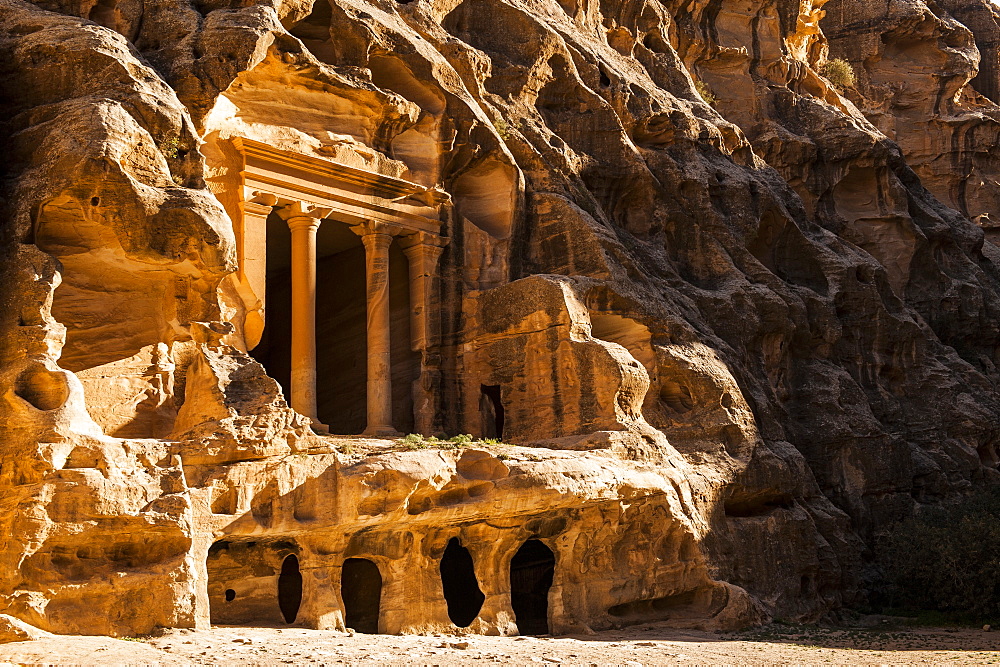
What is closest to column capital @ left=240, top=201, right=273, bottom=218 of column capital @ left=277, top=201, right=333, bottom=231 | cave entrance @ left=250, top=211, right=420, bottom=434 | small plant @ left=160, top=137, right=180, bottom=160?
column capital @ left=277, top=201, right=333, bottom=231

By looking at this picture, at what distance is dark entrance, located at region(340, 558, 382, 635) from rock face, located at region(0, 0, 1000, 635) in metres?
0.07

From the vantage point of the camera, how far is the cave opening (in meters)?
21.3

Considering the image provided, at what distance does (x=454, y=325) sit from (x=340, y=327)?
3.04 meters

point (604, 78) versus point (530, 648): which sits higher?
point (604, 78)

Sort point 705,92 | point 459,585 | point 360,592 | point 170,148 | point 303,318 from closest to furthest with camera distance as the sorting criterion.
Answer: point 170,148 → point 360,592 → point 303,318 → point 459,585 → point 705,92

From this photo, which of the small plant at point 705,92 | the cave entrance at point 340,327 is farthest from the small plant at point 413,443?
the small plant at point 705,92

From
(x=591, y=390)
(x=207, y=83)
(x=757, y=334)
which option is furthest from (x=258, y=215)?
(x=757, y=334)

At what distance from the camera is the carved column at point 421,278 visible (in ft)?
70.6

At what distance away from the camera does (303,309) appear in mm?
20250

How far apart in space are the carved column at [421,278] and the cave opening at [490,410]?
4.21 ft

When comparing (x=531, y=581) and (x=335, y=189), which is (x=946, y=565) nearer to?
(x=531, y=581)

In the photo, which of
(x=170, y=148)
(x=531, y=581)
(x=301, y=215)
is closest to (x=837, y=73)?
(x=531, y=581)

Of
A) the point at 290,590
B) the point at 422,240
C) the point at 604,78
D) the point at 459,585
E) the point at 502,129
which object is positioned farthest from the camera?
the point at 604,78

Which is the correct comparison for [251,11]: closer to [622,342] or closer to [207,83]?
[207,83]
